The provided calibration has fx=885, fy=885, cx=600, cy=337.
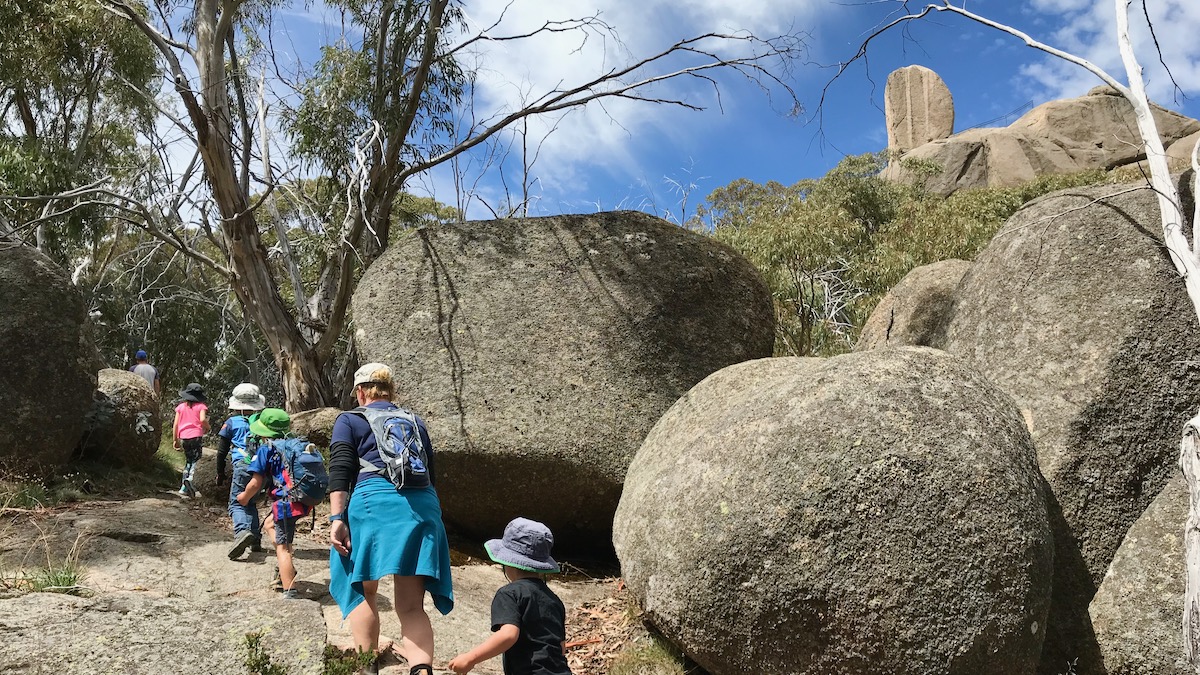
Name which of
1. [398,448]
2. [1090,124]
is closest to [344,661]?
[398,448]

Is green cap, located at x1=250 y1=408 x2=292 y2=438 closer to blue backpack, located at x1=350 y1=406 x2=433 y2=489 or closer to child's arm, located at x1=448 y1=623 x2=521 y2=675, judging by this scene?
blue backpack, located at x1=350 y1=406 x2=433 y2=489

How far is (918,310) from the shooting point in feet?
21.1

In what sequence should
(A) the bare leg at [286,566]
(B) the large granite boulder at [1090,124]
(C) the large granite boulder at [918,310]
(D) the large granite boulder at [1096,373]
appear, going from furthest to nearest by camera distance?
1. (B) the large granite boulder at [1090,124]
2. (C) the large granite boulder at [918,310]
3. (A) the bare leg at [286,566]
4. (D) the large granite boulder at [1096,373]

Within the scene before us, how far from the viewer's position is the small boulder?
31.5 feet


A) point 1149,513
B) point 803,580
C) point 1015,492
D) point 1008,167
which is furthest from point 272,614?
point 1008,167

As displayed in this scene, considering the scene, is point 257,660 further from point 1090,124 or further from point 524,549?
point 1090,124

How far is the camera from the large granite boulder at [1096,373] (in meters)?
4.70

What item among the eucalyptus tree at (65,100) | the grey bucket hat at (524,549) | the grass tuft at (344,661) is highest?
the eucalyptus tree at (65,100)

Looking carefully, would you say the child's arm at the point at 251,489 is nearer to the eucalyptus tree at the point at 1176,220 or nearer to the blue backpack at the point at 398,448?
the blue backpack at the point at 398,448

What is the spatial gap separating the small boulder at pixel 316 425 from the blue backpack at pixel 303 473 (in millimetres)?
3851

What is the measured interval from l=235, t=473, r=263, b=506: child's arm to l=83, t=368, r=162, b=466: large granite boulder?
152 inches

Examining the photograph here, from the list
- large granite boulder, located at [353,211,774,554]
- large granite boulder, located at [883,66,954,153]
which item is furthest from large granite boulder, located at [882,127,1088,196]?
large granite boulder, located at [353,211,774,554]

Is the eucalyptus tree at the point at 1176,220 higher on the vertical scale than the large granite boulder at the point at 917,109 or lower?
lower

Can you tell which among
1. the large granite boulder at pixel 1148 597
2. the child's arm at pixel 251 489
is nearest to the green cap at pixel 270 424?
the child's arm at pixel 251 489
